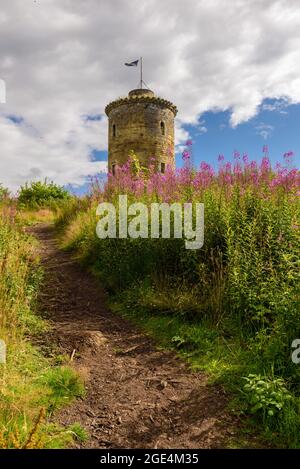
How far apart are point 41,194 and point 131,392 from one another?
1877 cm

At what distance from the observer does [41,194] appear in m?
21.4

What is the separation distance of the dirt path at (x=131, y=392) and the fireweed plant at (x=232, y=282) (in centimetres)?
28

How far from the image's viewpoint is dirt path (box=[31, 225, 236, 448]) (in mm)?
3192

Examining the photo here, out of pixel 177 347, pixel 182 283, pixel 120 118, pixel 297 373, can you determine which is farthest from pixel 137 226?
pixel 120 118

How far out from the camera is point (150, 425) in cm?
333

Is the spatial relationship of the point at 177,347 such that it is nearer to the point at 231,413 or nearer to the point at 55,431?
the point at 231,413

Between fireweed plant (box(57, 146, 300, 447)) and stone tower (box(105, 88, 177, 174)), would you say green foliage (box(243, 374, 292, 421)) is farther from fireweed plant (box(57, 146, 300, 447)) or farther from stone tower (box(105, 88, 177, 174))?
stone tower (box(105, 88, 177, 174))
